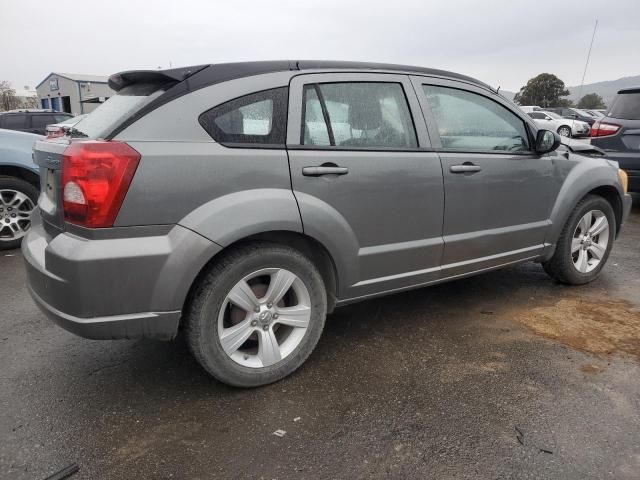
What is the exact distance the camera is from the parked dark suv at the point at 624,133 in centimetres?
686

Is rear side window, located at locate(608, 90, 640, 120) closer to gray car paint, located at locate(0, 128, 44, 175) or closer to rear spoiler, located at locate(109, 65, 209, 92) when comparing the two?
rear spoiler, located at locate(109, 65, 209, 92)

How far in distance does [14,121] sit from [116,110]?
13.8 m

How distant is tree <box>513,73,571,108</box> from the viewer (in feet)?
185

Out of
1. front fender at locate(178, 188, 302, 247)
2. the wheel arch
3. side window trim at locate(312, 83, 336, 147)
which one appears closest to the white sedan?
the wheel arch

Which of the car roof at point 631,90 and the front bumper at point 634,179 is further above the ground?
the car roof at point 631,90

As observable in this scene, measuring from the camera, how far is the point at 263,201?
2.48 meters

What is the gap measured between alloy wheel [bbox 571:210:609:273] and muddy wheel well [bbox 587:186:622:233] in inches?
6.8

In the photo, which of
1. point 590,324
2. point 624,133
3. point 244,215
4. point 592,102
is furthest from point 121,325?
point 592,102

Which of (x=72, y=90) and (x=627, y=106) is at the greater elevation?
(x=627, y=106)

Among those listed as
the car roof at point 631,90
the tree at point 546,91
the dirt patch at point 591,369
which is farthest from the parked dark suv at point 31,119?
the tree at point 546,91

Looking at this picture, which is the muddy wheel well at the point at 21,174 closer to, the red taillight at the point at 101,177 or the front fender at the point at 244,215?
the red taillight at the point at 101,177

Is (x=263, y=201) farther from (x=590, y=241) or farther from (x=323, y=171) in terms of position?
(x=590, y=241)

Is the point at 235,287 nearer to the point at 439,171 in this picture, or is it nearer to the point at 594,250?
the point at 439,171

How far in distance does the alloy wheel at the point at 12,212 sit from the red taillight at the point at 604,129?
24.7ft
